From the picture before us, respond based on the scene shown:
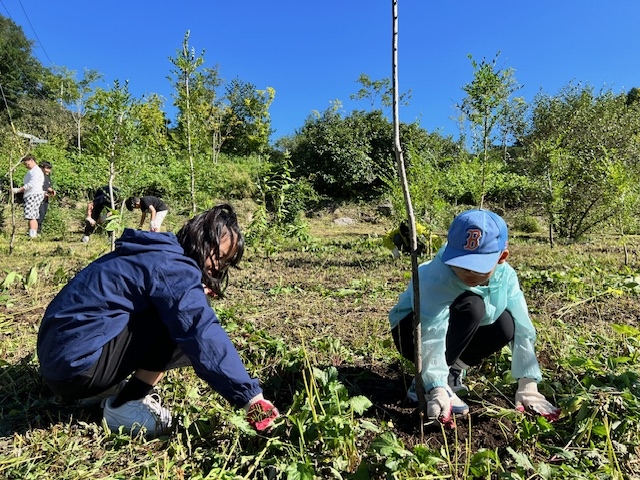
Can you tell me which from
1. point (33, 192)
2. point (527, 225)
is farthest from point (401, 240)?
point (527, 225)

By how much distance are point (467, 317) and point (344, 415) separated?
0.63 metres

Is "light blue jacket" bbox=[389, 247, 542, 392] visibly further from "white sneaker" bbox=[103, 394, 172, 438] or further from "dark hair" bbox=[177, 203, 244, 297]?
"white sneaker" bbox=[103, 394, 172, 438]

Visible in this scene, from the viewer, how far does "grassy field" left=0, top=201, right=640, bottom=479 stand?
154cm

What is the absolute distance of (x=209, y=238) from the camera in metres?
1.81

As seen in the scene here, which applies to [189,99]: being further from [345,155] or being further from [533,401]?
[345,155]

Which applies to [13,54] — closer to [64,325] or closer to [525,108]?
[525,108]

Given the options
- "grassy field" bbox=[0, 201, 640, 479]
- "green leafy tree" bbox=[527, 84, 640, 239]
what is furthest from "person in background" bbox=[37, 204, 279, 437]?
"green leafy tree" bbox=[527, 84, 640, 239]

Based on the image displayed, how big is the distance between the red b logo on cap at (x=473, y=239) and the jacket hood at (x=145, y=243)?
1.09m

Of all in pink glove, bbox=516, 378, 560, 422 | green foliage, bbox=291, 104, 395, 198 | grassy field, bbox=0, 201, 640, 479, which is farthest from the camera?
green foliage, bbox=291, 104, 395, 198

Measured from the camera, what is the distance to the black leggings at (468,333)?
1865 mm

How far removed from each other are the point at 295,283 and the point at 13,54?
42.0 meters

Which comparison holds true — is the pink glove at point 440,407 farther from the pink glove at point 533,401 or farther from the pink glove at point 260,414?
the pink glove at point 260,414

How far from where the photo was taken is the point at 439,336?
182cm

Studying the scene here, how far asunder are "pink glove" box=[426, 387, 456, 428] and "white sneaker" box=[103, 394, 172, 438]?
105cm
